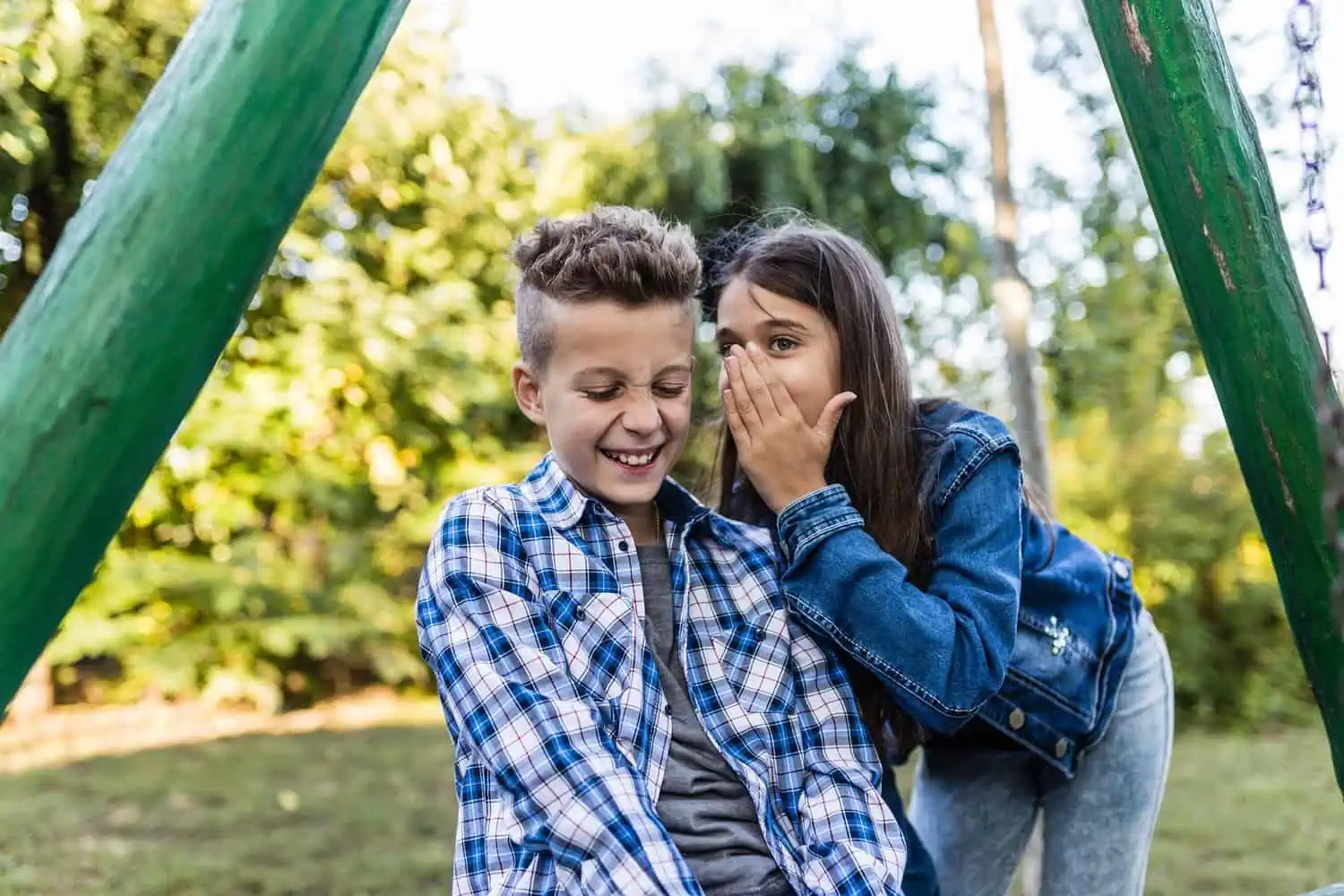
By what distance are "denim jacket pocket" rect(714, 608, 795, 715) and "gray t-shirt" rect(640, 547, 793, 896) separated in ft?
0.25

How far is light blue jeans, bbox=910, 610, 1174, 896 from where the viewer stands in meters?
2.32

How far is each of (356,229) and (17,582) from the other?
6144mm

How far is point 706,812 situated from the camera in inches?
71.1

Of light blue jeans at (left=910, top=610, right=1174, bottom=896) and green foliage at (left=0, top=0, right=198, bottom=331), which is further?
green foliage at (left=0, top=0, right=198, bottom=331)

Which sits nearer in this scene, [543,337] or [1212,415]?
[543,337]

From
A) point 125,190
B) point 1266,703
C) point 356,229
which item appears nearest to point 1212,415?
point 1266,703

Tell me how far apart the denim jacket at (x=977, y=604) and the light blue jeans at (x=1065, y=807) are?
61mm

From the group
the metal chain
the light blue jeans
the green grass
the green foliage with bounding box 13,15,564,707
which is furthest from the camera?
the green foliage with bounding box 13,15,564,707

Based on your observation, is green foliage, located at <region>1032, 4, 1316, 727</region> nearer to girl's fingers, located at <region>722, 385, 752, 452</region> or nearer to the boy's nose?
girl's fingers, located at <region>722, 385, 752, 452</region>

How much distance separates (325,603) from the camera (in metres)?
6.87

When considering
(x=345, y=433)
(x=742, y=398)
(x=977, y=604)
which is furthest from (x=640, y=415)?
(x=345, y=433)

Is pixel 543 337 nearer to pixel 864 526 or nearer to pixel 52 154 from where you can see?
pixel 864 526

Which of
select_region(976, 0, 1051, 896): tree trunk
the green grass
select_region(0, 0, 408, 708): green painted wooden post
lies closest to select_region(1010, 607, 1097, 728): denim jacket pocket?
select_region(0, 0, 408, 708): green painted wooden post

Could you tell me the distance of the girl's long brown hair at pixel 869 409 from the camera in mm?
2098
